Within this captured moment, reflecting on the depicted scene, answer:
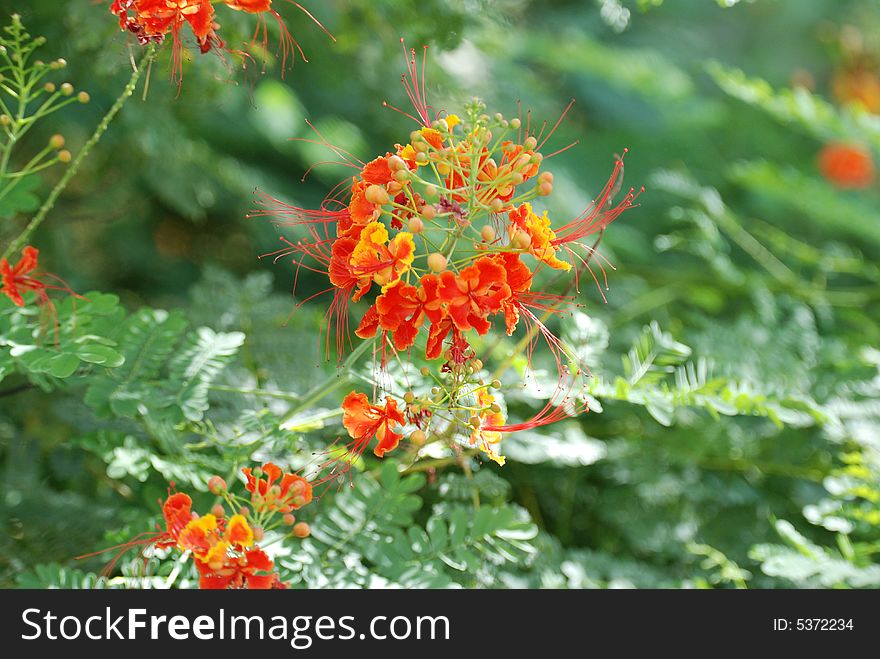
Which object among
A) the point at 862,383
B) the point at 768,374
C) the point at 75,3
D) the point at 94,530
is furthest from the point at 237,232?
the point at 862,383

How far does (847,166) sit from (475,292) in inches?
105

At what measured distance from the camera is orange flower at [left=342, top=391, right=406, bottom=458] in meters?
1.04

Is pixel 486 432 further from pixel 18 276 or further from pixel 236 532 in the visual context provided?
pixel 18 276

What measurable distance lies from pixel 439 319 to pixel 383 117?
1.61 meters

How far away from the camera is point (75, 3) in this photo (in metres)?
1.57

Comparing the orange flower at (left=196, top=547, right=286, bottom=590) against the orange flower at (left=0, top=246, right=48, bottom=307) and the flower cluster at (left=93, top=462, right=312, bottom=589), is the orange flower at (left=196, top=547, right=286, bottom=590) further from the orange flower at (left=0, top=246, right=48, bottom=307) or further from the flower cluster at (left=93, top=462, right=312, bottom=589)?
the orange flower at (left=0, top=246, right=48, bottom=307)

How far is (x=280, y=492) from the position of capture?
3.60 feet

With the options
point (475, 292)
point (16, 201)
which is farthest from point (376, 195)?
point (16, 201)

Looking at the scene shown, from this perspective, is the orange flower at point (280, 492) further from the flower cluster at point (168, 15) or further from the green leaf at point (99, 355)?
the flower cluster at point (168, 15)

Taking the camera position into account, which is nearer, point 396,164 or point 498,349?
point 396,164

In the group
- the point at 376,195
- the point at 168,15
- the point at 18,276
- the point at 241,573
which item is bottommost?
the point at 241,573

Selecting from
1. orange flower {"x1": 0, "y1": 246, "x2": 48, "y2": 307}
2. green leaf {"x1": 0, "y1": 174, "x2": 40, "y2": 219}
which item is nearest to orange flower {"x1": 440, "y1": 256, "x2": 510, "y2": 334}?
orange flower {"x1": 0, "y1": 246, "x2": 48, "y2": 307}

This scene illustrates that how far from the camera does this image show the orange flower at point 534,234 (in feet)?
3.26
